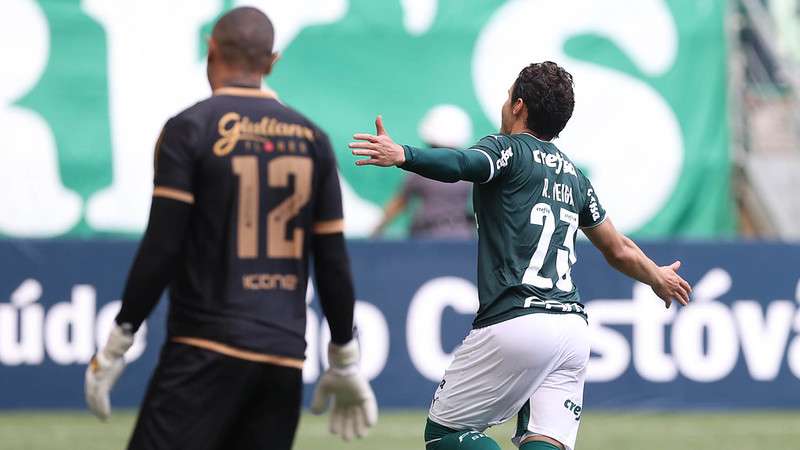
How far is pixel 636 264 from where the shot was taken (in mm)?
6395

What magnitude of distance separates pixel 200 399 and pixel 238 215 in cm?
59

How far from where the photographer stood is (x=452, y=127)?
504 inches

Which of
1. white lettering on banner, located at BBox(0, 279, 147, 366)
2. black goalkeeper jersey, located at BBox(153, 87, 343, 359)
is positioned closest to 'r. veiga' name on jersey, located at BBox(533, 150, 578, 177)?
black goalkeeper jersey, located at BBox(153, 87, 343, 359)

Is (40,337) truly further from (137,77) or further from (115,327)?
(115,327)

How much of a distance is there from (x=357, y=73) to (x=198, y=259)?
10029 mm

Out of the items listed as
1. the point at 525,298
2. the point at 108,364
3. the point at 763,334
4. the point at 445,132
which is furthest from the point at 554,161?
the point at 445,132

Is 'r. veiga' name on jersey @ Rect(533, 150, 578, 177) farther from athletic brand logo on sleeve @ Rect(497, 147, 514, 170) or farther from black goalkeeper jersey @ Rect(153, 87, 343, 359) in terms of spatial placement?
black goalkeeper jersey @ Rect(153, 87, 343, 359)

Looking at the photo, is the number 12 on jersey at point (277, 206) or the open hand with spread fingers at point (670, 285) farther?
the open hand with spread fingers at point (670, 285)

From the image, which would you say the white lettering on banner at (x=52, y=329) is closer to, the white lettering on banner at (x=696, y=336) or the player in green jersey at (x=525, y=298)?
the white lettering on banner at (x=696, y=336)

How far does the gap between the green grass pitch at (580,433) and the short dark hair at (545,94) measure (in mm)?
4127

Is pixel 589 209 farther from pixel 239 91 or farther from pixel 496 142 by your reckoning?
pixel 239 91

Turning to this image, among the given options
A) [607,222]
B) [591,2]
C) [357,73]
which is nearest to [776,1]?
[591,2]

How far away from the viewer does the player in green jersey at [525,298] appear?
19.0ft

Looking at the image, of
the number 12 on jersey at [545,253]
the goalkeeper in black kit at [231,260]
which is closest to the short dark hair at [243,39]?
the goalkeeper in black kit at [231,260]
